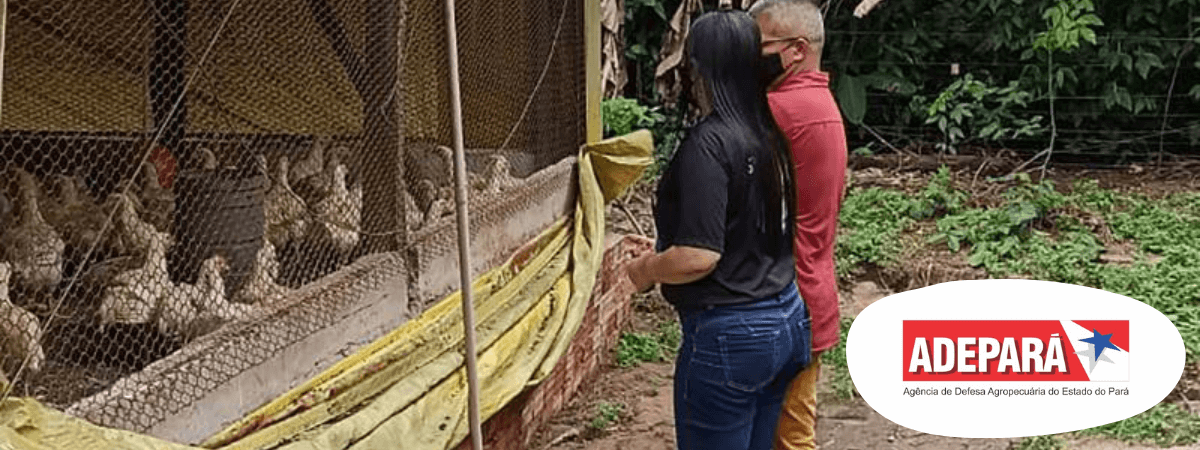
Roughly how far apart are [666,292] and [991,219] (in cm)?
534

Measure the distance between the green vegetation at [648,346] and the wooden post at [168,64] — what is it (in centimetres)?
292

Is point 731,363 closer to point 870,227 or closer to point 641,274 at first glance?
point 641,274

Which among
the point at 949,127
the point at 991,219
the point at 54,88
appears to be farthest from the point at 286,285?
the point at 949,127

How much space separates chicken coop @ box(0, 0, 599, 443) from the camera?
296 cm

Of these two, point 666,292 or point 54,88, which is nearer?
point 666,292

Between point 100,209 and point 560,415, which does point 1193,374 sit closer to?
point 560,415

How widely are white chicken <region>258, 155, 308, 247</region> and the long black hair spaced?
52.2 inches

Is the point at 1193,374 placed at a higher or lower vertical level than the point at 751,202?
lower

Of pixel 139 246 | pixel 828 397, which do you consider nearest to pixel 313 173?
pixel 139 246

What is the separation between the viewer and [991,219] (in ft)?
26.5

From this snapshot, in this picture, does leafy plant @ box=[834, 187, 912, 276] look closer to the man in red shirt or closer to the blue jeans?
the man in red shirt

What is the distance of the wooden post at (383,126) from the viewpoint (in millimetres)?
3986

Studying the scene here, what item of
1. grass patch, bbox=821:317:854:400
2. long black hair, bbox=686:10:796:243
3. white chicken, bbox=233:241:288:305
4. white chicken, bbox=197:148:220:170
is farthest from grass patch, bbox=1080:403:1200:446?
white chicken, bbox=197:148:220:170

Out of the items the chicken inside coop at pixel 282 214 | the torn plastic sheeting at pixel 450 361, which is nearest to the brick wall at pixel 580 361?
the torn plastic sheeting at pixel 450 361
